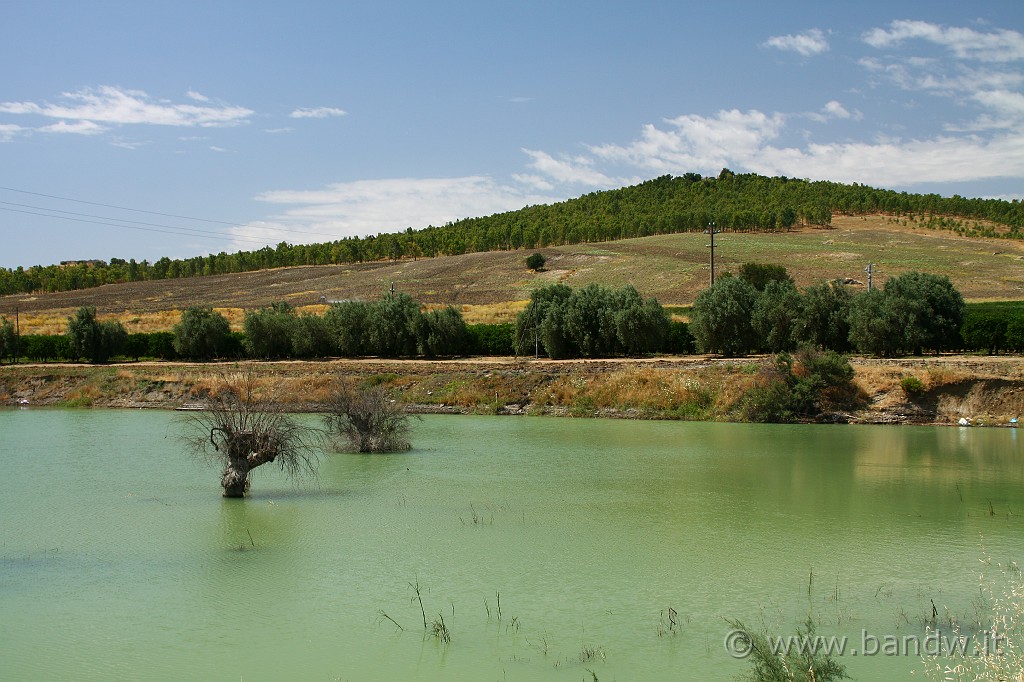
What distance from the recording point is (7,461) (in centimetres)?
2355

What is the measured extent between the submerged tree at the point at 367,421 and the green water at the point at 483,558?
122cm

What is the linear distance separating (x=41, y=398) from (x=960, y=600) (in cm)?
4173

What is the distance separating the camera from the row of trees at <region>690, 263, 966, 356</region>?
36812 mm

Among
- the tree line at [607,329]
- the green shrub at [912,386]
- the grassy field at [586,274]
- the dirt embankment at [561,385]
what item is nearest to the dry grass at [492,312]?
the grassy field at [586,274]

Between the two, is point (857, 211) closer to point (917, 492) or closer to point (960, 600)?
point (917, 492)

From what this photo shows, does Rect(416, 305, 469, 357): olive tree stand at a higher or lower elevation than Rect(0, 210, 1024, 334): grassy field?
lower

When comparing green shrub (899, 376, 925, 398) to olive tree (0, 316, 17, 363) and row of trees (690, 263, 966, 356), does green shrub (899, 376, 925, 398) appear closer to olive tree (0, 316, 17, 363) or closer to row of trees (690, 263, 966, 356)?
row of trees (690, 263, 966, 356)

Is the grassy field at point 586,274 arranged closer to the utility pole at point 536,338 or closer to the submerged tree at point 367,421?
the utility pole at point 536,338

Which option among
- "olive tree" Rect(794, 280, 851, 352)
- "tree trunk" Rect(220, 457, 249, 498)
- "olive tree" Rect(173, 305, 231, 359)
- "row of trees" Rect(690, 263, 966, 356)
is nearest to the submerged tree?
"tree trunk" Rect(220, 457, 249, 498)

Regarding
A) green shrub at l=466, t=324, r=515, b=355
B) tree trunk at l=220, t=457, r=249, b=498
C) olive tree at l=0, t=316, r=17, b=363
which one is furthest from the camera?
olive tree at l=0, t=316, r=17, b=363

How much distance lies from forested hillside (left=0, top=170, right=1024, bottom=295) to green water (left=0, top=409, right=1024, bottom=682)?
96346mm

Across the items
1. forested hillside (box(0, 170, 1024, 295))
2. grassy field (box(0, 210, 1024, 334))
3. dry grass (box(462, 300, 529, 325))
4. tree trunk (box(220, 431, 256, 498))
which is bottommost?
tree trunk (box(220, 431, 256, 498))

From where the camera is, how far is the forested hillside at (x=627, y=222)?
386 ft

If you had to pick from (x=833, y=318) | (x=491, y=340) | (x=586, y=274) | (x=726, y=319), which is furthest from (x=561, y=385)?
(x=586, y=274)
